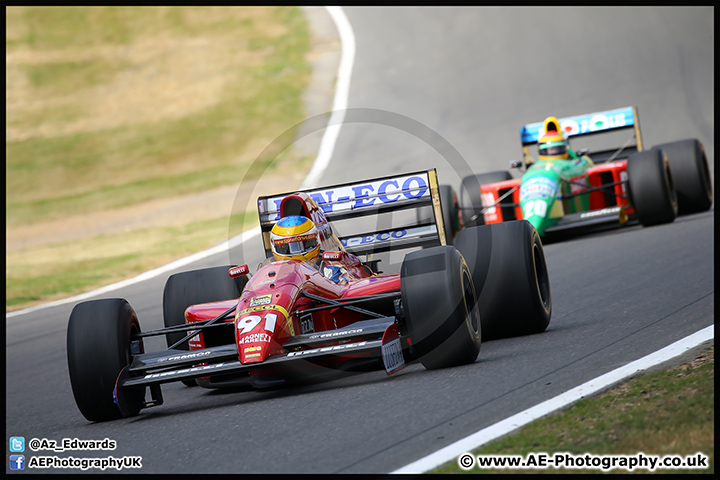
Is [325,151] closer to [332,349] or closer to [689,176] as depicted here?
[689,176]

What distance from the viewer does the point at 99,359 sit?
6.70m

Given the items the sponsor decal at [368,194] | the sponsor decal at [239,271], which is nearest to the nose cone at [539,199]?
the sponsor decal at [368,194]

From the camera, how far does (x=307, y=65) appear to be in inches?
1273

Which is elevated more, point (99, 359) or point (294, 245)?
point (294, 245)

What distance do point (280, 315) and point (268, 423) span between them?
3.04 ft

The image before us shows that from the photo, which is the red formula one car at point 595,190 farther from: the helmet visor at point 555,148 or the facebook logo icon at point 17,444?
the facebook logo icon at point 17,444

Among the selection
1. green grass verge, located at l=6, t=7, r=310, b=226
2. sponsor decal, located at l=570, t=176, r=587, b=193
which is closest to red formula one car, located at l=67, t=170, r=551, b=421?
sponsor decal, located at l=570, t=176, r=587, b=193

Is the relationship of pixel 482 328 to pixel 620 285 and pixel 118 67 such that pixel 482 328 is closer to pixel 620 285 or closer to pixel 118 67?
pixel 620 285

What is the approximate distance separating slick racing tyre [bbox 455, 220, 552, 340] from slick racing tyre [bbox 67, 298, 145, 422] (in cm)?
281

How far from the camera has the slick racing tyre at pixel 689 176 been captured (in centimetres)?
1345

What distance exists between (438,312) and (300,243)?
5.10ft

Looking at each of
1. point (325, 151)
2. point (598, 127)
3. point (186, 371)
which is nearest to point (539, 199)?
point (598, 127)

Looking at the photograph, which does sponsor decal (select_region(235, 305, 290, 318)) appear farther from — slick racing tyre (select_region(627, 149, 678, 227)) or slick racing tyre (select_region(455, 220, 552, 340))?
slick racing tyre (select_region(627, 149, 678, 227))

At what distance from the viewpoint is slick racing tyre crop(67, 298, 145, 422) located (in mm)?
6695
